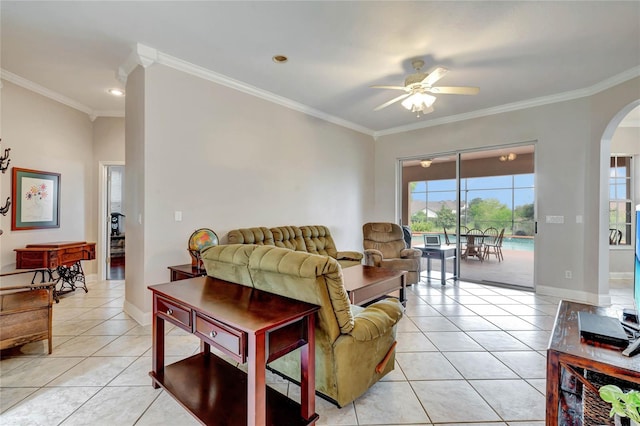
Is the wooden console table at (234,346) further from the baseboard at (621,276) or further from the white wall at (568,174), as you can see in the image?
the baseboard at (621,276)

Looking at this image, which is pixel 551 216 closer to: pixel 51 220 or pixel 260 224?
pixel 260 224

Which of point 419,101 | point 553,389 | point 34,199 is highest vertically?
point 419,101

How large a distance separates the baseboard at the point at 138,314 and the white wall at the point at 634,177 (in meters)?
7.50

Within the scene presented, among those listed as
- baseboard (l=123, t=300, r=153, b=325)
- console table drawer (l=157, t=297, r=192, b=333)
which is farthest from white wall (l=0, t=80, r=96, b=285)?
console table drawer (l=157, t=297, r=192, b=333)

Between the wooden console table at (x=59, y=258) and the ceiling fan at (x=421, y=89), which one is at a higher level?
the ceiling fan at (x=421, y=89)

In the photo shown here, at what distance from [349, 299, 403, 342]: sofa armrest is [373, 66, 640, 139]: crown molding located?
4.16m

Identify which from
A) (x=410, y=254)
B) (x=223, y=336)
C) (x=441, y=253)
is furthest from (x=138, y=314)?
(x=441, y=253)

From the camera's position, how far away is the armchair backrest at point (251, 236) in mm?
3549

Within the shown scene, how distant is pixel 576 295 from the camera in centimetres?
418

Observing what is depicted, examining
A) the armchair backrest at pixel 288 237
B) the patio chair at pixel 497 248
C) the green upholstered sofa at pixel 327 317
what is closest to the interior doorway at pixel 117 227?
the armchair backrest at pixel 288 237

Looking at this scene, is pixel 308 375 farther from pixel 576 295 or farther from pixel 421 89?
pixel 576 295

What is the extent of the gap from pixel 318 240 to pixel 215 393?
294 centimetres

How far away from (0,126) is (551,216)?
7.52 meters

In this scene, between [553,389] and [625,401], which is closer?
[625,401]
